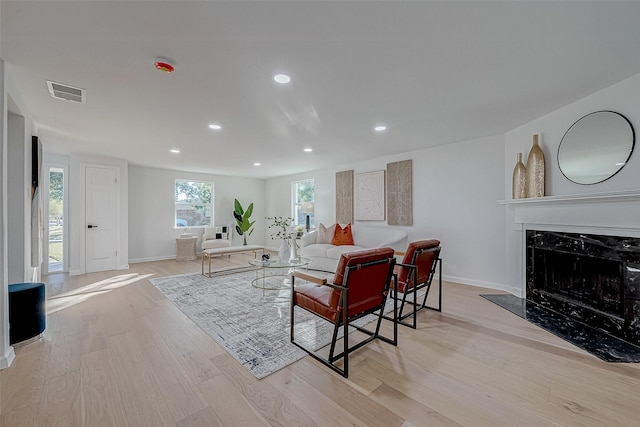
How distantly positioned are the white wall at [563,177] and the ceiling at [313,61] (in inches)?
5.9

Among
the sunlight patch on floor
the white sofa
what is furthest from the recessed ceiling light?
the sunlight patch on floor

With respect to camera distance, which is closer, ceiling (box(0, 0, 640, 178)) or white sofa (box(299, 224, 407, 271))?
ceiling (box(0, 0, 640, 178))

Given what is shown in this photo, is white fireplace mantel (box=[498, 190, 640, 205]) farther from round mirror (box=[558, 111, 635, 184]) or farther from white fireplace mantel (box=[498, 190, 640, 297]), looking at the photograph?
round mirror (box=[558, 111, 635, 184])

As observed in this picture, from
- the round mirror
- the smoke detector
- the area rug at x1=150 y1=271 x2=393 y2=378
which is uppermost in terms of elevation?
the smoke detector

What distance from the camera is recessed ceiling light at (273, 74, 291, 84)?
88.3 inches

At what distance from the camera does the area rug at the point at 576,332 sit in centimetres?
217

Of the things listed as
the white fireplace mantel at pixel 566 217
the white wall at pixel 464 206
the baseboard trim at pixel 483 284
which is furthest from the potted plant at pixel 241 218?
the white fireplace mantel at pixel 566 217

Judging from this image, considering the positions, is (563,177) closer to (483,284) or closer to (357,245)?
(483,284)

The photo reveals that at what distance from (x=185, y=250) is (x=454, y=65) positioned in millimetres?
6689

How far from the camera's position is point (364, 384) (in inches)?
71.0

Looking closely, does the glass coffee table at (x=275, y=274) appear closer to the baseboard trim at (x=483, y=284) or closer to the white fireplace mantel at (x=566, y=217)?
the baseboard trim at (x=483, y=284)

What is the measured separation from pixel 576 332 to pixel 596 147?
6.21 ft

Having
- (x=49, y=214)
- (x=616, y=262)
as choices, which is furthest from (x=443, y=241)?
(x=49, y=214)

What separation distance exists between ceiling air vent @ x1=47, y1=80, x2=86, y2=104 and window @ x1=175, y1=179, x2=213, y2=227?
4.54 m
